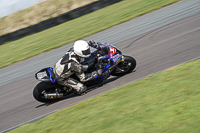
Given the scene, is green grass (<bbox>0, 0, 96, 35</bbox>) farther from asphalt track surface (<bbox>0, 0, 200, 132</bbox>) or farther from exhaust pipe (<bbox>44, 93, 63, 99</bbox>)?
exhaust pipe (<bbox>44, 93, 63, 99</bbox>)

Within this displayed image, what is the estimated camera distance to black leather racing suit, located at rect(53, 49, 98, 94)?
691 centimetres

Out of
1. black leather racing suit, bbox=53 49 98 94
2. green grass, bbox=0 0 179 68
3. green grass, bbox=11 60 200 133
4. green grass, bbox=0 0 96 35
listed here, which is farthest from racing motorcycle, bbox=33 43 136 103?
green grass, bbox=0 0 96 35

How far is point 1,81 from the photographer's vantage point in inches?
429

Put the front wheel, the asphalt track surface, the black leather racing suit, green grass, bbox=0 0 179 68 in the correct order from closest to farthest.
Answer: the black leather racing suit < the asphalt track surface < the front wheel < green grass, bbox=0 0 179 68

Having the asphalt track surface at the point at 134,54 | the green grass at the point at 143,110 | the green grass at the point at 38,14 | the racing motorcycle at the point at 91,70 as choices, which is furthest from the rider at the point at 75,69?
the green grass at the point at 38,14

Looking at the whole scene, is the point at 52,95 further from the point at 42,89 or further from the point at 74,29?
the point at 74,29

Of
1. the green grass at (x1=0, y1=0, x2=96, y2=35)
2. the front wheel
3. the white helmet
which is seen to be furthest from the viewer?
the green grass at (x1=0, y1=0, x2=96, y2=35)

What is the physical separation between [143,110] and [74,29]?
11588 millimetres

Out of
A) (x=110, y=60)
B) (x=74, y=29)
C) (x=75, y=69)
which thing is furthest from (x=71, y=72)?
(x=74, y=29)

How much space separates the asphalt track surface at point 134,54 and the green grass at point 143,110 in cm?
83

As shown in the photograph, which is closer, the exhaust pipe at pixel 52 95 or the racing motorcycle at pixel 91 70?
the racing motorcycle at pixel 91 70

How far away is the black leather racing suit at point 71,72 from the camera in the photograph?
6.91 metres

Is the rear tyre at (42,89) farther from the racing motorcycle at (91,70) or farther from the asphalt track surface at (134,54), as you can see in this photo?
the asphalt track surface at (134,54)

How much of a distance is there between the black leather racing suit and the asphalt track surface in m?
0.37
